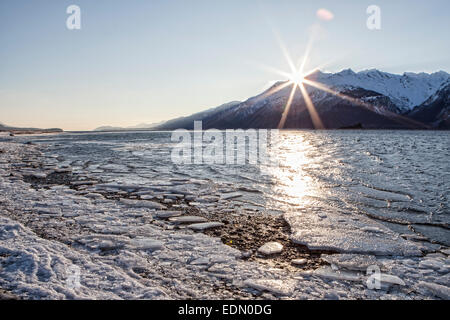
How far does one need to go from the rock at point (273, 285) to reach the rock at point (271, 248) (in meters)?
0.80

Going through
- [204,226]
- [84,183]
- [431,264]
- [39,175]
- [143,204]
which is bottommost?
[431,264]

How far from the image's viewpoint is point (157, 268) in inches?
137

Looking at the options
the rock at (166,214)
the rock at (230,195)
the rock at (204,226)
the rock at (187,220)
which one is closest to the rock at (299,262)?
the rock at (204,226)

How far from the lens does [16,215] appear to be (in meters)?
5.37

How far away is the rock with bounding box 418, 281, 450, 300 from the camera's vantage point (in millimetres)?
3016

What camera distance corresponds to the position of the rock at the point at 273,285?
301 cm

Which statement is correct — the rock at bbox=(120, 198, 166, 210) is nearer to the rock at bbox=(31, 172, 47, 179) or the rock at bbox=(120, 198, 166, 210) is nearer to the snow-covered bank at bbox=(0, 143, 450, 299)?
the snow-covered bank at bbox=(0, 143, 450, 299)

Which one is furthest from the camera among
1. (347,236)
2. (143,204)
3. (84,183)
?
(84,183)

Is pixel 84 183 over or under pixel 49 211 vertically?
over

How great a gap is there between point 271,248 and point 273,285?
3.59 ft

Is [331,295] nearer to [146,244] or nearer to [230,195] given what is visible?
[146,244]

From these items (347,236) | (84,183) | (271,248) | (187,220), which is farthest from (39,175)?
(347,236)
